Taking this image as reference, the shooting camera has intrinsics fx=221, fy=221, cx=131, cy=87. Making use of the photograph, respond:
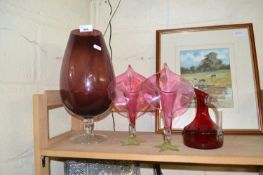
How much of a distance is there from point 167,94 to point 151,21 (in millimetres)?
493

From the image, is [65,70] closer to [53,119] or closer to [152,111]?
[53,119]

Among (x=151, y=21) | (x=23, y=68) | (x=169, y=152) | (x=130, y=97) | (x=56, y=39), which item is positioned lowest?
(x=169, y=152)

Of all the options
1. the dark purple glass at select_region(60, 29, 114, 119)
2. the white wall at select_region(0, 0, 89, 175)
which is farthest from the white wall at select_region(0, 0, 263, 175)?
the dark purple glass at select_region(60, 29, 114, 119)

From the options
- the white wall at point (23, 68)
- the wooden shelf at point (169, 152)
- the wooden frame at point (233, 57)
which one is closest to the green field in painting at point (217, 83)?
the wooden frame at point (233, 57)

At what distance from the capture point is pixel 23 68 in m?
0.71

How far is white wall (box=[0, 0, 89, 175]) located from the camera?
2.09 ft

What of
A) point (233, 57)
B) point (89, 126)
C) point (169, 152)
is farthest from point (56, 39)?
point (233, 57)

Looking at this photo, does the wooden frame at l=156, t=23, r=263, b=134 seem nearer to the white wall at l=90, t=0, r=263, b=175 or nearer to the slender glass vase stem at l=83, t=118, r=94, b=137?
the white wall at l=90, t=0, r=263, b=175

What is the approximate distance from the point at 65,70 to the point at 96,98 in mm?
143

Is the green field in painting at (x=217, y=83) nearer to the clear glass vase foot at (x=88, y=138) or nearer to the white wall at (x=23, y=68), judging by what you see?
the clear glass vase foot at (x=88, y=138)

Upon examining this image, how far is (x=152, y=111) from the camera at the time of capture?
0.99m

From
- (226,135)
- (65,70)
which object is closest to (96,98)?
(65,70)

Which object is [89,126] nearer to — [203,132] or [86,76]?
[86,76]

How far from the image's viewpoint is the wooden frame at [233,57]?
85 cm
